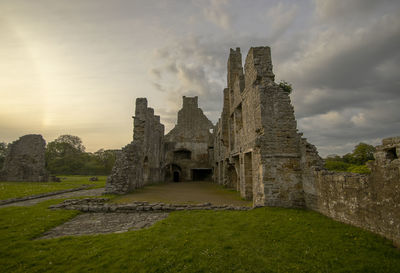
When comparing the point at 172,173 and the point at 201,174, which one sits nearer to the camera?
the point at 172,173

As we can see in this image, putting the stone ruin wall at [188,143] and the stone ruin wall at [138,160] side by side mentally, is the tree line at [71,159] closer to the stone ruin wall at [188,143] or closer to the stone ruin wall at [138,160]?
the stone ruin wall at [188,143]

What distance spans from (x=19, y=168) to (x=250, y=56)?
31288 millimetres

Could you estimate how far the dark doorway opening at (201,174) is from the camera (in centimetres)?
3466

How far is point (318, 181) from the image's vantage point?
7.50 meters

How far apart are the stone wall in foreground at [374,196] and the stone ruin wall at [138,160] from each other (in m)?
12.9

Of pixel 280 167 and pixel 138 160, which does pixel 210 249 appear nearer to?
pixel 280 167

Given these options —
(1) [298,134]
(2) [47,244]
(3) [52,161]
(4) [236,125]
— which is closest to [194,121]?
(4) [236,125]

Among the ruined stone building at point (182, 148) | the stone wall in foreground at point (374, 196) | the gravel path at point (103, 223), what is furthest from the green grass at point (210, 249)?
the ruined stone building at point (182, 148)

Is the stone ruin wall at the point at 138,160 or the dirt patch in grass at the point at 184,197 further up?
the stone ruin wall at the point at 138,160

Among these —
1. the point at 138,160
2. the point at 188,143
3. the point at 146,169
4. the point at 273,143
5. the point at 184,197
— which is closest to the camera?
the point at 273,143

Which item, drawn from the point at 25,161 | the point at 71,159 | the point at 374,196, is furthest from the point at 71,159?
the point at 374,196

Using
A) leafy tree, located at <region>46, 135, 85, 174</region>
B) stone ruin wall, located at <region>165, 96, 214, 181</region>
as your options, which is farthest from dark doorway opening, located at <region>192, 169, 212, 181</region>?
leafy tree, located at <region>46, 135, 85, 174</region>

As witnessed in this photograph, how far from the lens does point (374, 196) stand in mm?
5000

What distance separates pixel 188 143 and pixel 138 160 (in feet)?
56.4
